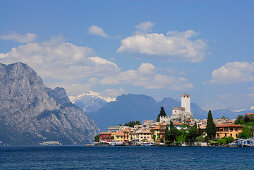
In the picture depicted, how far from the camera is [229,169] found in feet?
210

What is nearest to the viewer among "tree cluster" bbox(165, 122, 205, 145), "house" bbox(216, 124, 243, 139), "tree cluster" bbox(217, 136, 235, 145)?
"tree cluster" bbox(217, 136, 235, 145)

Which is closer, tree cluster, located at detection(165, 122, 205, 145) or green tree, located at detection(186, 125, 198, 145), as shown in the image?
tree cluster, located at detection(165, 122, 205, 145)

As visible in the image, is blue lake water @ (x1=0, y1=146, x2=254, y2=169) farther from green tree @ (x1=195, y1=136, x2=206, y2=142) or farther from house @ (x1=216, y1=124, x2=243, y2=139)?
house @ (x1=216, y1=124, x2=243, y2=139)

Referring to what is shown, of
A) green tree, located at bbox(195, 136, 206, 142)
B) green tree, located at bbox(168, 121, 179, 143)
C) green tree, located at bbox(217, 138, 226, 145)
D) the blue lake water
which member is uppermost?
green tree, located at bbox(168, 121, 179, 143)

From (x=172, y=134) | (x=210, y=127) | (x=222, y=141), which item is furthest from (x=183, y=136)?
(x=210, y=127)

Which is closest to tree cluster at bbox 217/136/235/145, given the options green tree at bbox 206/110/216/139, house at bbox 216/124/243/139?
house at bbox 216/124/243/139

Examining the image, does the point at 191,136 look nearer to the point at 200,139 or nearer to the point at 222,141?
the point at 200,139

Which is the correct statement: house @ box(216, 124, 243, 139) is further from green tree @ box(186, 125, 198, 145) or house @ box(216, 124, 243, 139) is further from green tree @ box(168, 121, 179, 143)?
green tree @ box(168, 121, 179, 143)

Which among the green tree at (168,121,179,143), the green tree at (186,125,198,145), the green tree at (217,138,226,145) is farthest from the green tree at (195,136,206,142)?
the green tree at (168,121,179,143)

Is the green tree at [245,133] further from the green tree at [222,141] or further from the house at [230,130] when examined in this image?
the green tree at [222,141]

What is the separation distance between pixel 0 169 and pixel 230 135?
11130 cm

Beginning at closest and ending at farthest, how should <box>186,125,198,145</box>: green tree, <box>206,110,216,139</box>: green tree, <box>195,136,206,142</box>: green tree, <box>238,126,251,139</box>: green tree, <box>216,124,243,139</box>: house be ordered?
<box>238,126,251,139</box>: green tree < <box>206,110,216,139</box>: green tree < <box>216,124,243,139</box>: house < <box>195,136,206,142</box>: green tree < <box>186,125,198,145</box>: green tree

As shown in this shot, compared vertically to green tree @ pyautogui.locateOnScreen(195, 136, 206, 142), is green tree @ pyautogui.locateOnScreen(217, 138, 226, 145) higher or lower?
lower

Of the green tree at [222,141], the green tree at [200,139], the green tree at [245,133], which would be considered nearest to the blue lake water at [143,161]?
the green tree at [245,133]
